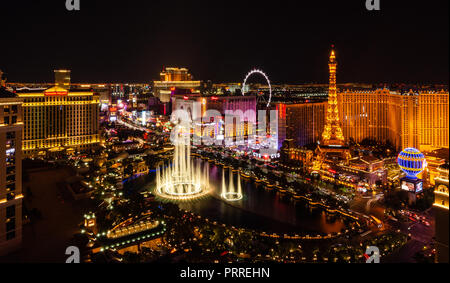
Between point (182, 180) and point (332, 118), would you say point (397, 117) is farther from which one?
point (182, 180)

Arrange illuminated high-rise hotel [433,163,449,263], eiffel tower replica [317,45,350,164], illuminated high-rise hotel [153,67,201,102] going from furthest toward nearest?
illuminated high-rise hotel [153,67,201,102] < eiffel tower replica [317,45,350,164] < illuminated high-rise hotel [433,163,449,263]

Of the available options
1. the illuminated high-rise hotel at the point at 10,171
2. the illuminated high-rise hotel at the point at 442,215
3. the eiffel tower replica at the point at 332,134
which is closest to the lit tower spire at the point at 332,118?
the eiffel tower replica at the point at 332,134

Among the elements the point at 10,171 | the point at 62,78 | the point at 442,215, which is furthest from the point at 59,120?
the point at 442,215

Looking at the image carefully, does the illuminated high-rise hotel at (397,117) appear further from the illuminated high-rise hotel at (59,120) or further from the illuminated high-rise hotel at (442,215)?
the illuminated high-rise hotel at (59,120)

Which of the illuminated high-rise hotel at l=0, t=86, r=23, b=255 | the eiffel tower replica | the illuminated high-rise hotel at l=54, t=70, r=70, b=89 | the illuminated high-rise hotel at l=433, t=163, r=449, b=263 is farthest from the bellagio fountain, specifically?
the illuminated high-rise hotel at l=433, t=163, r=449, b=263

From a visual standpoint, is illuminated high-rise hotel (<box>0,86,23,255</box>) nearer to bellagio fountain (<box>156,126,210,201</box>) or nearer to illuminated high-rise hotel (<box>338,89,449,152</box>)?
bellagio fountain (<box>156,126,210,201</box>)
